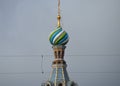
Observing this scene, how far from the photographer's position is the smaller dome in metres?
32.9

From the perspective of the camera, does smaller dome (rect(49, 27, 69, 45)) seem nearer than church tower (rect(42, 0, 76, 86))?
No

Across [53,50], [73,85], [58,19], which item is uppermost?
[58,19]

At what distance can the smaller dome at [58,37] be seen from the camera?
3291 centimetres

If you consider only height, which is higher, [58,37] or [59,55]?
[58,37]

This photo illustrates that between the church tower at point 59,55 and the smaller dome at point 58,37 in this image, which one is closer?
the church tower at point 59,55

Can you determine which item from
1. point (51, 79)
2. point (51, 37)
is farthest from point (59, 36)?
point (51, 79)

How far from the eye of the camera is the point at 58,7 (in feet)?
111

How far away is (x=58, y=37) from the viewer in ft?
108

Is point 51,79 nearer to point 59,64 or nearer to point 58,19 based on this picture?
point 59,64

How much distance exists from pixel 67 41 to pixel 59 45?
0.61m

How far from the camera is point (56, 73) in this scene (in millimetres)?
32531

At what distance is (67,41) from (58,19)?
1.73m

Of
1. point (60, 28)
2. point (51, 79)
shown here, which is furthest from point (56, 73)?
point (60, 28)

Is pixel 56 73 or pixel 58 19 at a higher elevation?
pixel 58 19
